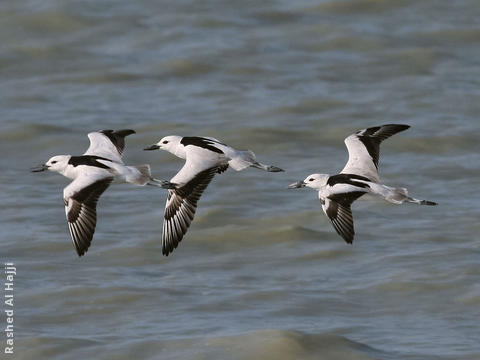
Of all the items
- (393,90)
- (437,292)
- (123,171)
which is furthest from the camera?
(393,90)

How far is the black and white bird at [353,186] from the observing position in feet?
57.1

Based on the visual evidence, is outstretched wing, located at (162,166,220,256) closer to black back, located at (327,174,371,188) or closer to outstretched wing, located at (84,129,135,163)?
outstretched wing, located at (84,129,135,163)

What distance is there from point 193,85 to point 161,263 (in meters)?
12.6

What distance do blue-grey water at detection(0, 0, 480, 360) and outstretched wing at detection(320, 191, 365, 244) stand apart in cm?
627

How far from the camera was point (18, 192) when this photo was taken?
107 ft

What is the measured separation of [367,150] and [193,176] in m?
2.88

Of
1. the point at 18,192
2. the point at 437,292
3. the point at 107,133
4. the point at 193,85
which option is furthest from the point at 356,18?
the point at 107,133

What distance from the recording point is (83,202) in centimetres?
1712

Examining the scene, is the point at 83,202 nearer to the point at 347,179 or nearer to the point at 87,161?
the point at 87,161

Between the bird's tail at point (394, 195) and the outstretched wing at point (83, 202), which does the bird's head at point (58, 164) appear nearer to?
the outstretched wing at point (83, 202)

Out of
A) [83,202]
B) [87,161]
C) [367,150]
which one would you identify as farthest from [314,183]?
[83,202]

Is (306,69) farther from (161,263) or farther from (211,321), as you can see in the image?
(211,321)

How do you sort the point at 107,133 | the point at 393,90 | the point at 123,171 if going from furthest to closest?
the point at 393,90
the point at 107,133
the point at 123,171

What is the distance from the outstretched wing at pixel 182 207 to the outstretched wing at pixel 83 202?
1139 mm
